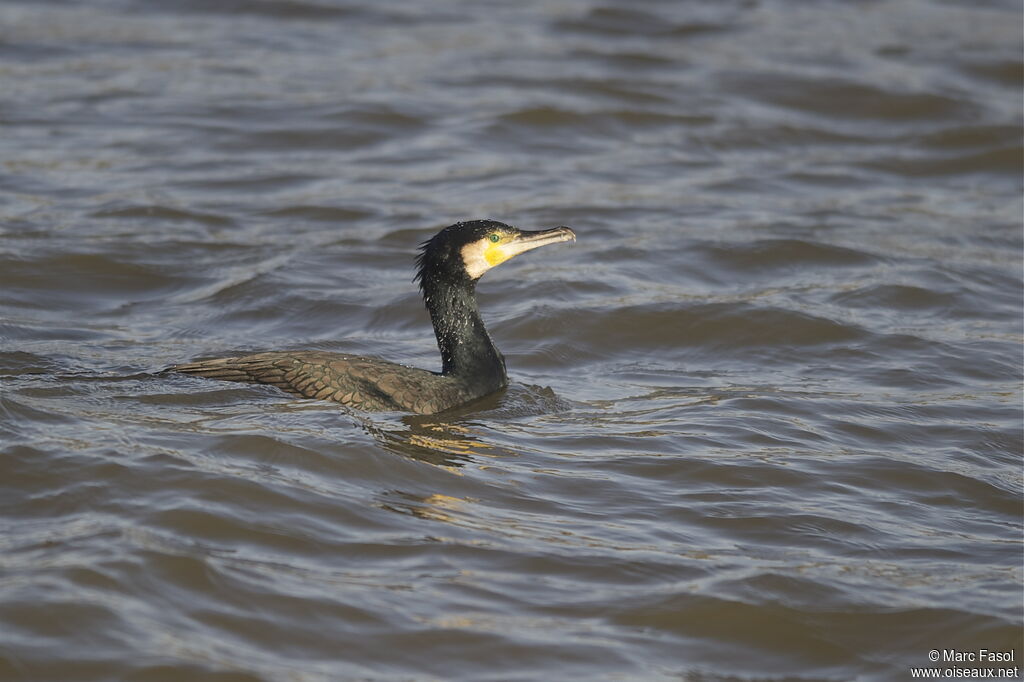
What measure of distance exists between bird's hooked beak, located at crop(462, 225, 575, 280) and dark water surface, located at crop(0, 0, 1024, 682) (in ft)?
2.63

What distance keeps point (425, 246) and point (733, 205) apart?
17.3 feet

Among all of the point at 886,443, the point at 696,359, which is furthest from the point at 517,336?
the point at 886,443

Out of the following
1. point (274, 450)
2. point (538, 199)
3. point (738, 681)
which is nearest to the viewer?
point (738, 681)

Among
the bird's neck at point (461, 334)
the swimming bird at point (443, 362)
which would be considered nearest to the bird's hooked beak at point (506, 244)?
the swimming bird at point (443, 362)

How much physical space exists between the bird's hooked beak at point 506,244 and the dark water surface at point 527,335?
80 centimetres

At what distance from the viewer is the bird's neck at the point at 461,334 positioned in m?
8.21

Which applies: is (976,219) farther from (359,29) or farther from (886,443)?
(359,29)

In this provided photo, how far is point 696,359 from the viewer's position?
9445 millimetres

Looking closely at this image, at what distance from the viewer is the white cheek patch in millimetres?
8141

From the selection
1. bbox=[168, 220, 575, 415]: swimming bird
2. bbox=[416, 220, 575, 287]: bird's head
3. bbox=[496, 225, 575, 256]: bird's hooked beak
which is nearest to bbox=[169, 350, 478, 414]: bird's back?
bbox=[168, 220, 575, 415]: swimming bird

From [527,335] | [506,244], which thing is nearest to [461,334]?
[506,244]

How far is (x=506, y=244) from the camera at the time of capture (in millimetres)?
8125

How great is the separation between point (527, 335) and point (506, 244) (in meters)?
1.61

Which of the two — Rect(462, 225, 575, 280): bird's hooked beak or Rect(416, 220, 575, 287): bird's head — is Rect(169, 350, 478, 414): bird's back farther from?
Rect(462, 225, 575, 280): bird's hooked beak
